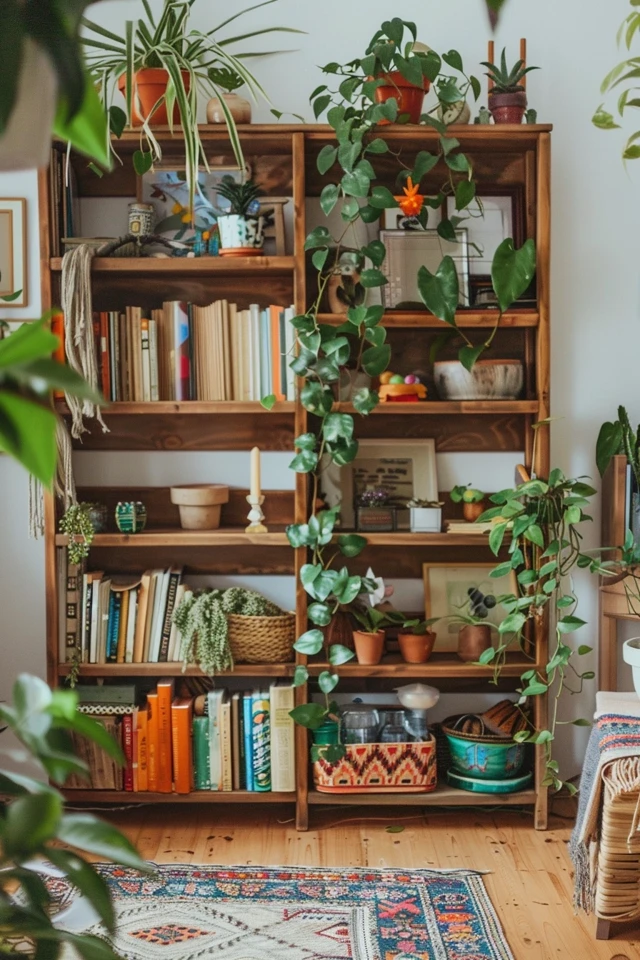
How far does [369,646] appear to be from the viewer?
9.63ft

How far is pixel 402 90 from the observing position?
9.30 ft

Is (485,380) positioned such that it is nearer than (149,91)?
No

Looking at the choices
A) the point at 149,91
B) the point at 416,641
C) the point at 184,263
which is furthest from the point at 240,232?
the point at 416,641

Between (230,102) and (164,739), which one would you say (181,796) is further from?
(230,102)

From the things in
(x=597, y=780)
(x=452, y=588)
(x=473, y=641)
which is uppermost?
(x=452, y=588)

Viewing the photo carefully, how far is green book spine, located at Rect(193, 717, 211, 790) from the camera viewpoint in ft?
9.82

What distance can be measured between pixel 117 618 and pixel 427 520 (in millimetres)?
947

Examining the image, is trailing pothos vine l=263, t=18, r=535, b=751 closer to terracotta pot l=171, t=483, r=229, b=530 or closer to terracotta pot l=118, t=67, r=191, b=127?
terracotta pot l=171, t=483, r=229, b=530

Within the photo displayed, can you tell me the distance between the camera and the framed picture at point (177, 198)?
3.08 metres

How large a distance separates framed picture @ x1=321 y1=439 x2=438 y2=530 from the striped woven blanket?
95 centimetres

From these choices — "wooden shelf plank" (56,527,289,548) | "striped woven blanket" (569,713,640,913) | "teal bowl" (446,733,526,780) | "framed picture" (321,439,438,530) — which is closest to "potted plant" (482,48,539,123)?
"framed picture" (321,439,438,530)

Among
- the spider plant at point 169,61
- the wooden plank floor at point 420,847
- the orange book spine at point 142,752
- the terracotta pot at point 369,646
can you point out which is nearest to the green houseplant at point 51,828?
the wooden plank floor at point 420,847

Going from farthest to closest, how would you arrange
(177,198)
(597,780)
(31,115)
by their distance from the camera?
(177,198) < (597,780) < (31,115)

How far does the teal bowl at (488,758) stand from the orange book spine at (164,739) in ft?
2.77
